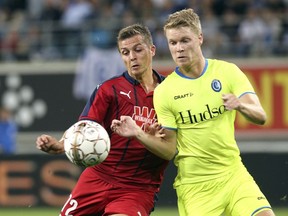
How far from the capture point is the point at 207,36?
1716 centimetres

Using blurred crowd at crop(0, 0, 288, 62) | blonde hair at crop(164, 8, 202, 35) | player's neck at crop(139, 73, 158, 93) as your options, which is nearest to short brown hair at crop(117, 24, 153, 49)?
player's neck at crop(139, 73, 158, 93)

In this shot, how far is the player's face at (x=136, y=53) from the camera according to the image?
7.59 m

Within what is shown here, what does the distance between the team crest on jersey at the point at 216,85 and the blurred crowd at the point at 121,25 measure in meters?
9.90

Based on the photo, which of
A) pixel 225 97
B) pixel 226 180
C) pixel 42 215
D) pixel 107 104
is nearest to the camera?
pixel 225 97

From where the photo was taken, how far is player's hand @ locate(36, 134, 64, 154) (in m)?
7.41

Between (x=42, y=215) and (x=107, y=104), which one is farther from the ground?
(x=107, y=104)

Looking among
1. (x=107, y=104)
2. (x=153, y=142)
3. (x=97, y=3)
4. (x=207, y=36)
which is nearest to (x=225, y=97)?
(x=153, y=142)

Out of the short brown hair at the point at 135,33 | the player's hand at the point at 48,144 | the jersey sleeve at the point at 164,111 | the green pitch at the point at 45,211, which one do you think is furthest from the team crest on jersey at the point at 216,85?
the green pitch at the point at 45,211

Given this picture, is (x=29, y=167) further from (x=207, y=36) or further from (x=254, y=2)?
(x=254, y=2)

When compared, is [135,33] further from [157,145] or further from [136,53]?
[157,145]

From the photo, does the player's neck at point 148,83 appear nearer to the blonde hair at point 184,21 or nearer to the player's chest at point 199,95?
the player's chest at point 199,95

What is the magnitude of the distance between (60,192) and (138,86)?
23.4ft

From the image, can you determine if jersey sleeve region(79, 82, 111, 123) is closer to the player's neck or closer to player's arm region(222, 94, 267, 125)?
the player's neck

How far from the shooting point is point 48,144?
7434mm
